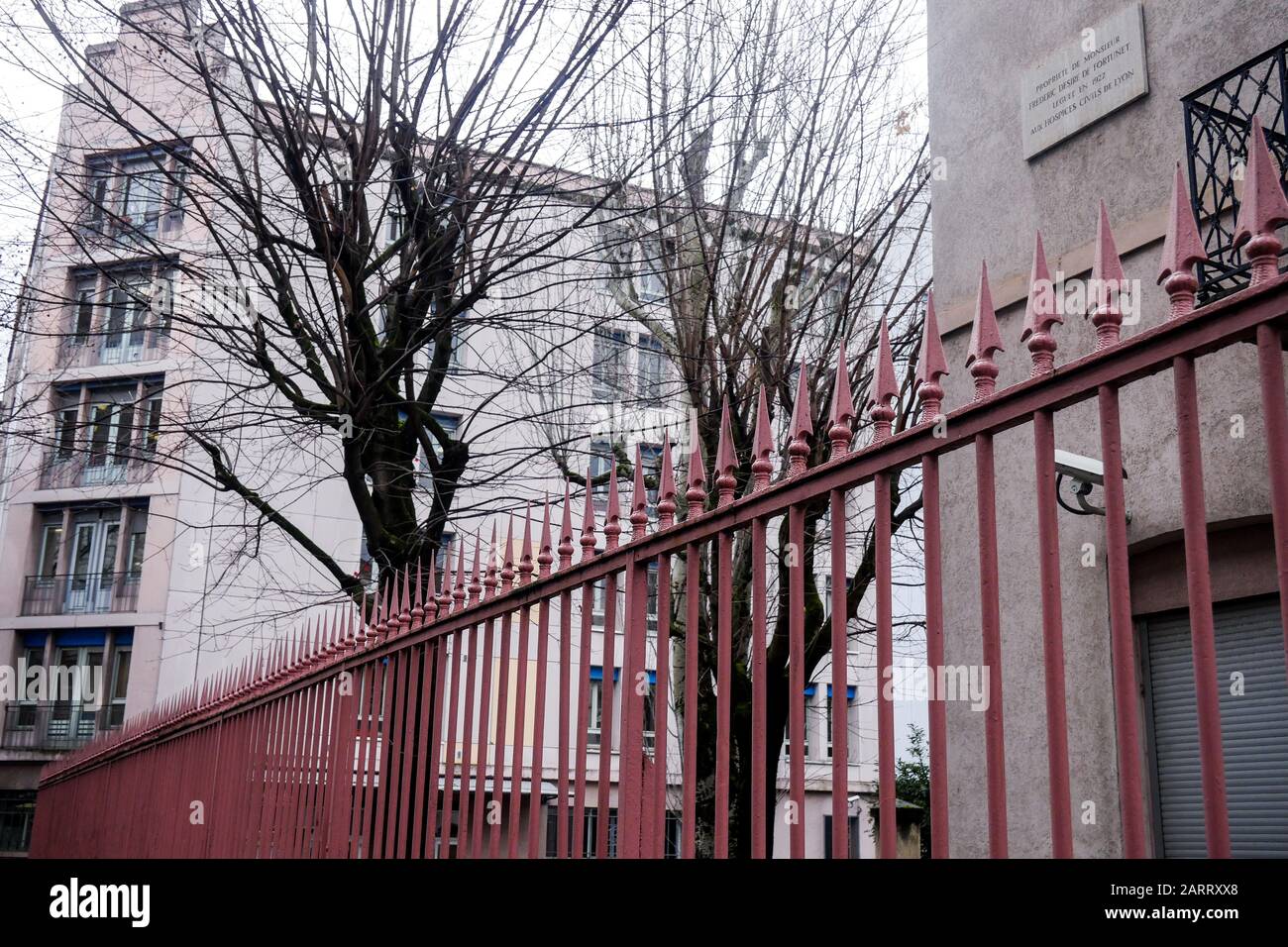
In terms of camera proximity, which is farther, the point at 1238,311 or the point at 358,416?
the point at 358,416

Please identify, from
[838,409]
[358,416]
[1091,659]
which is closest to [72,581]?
[358,416]

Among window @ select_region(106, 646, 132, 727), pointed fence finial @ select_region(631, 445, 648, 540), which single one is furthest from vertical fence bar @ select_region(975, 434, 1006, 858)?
window @ select_region(106, 646, 132, 727)

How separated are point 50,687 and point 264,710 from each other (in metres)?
27.9

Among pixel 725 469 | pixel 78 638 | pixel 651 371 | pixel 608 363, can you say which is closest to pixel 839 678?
pixel 725 469

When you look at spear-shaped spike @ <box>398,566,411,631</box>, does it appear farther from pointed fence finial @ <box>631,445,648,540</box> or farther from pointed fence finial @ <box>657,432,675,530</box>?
pointed fence finial @ <box>657,432,675,530</box>

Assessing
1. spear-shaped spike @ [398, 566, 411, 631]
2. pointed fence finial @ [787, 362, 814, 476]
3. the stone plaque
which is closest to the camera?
pointed fence finial @ [787, 362, 814, 476]

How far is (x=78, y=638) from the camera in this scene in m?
30.5

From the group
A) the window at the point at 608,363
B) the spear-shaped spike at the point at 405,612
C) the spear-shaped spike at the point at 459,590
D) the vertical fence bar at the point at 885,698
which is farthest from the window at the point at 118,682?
the vertical fence bar at the point at 885,698

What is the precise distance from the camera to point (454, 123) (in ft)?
22.4

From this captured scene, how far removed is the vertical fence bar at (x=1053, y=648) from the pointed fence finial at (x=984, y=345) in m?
0.16

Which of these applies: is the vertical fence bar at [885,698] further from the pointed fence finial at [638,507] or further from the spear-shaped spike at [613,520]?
the spear-shaped spike at [613,520]

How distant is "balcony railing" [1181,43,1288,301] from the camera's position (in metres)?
6.37
